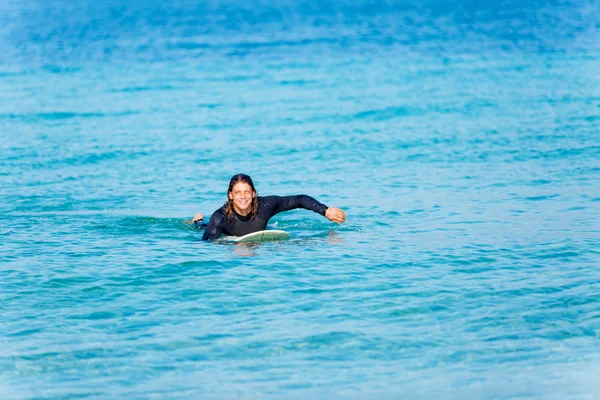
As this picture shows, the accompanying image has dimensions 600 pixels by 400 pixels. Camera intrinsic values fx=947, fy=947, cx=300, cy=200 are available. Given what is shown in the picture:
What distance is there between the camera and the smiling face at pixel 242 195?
12.7 meters

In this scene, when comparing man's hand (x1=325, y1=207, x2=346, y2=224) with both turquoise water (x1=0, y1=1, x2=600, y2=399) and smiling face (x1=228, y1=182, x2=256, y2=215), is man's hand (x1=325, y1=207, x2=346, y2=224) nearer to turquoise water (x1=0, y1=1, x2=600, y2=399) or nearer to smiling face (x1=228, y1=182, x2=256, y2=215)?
turquoise water (x1=0, y1=1, x2=600, y2=399)

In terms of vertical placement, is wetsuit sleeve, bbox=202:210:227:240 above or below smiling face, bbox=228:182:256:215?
below

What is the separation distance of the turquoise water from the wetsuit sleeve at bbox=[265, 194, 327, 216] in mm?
504

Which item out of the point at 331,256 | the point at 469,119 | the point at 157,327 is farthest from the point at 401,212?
the point at 469,119

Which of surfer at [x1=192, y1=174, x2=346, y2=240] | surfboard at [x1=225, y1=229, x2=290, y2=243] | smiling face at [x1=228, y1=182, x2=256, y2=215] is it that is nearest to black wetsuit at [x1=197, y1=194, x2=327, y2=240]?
surfer at [x1=192, y1=174, x2=346, y2=240]

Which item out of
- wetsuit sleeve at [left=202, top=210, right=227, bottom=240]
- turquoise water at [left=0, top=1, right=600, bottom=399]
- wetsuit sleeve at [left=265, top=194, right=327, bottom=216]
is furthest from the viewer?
wetsuit sleeve at [left=202, top=210, right=227, bottom=240]

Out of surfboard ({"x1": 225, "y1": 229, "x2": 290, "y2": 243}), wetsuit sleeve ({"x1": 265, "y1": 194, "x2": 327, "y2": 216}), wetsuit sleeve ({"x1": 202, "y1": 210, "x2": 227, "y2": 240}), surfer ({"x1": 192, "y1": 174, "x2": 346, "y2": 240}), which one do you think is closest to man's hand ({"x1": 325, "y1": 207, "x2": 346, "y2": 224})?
surfer ({"x1": 192, "y1": 174, "x2": 346, "y2": 240})

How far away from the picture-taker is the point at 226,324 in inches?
392

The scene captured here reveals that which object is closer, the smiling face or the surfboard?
the smiling face

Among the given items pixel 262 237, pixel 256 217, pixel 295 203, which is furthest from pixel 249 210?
pixel 295 203

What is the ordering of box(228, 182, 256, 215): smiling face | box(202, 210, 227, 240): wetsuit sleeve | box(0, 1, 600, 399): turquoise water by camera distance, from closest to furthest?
1. box(0, 1, 600, 399): turquoise water
2. box(228, 182, 256, 215): smiling face
3. box(202, 210, 227, 240): wetsuit sleeve

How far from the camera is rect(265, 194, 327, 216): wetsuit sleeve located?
12.9 metres

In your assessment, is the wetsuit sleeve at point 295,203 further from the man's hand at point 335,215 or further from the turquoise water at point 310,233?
the turquoise water at point 310,233

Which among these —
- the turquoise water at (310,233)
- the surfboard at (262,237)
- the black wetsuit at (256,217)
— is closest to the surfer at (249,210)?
the black wetsuit at (256,217)
